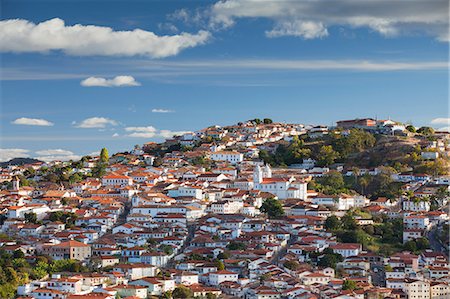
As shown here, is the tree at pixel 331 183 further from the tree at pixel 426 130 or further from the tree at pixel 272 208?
the tree at pixel 426 130

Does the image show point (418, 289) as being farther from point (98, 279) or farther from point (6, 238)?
point (6, 238)

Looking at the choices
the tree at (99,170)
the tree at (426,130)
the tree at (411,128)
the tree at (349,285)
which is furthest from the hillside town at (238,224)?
the tree at (411,128)

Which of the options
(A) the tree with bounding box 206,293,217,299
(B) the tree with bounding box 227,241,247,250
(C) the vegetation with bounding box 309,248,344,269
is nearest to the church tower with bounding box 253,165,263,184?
(B) the tree with bounding box 227,241,247,250

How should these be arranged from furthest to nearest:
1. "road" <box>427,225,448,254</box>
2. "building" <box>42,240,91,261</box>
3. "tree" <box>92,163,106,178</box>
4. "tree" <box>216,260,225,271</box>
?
"tree" <box>92,163,106,178</box>, "road" <box>427,225,448,254</box>, "building" <box>42,240,91,261</box>, "tree" <box>216,260,225,271</box>

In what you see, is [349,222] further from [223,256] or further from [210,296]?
[210,296]

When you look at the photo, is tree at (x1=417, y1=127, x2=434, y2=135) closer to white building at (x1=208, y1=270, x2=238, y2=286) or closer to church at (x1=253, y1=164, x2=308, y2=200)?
church at (x1=253, y1=164, x2=308, y2=200)
